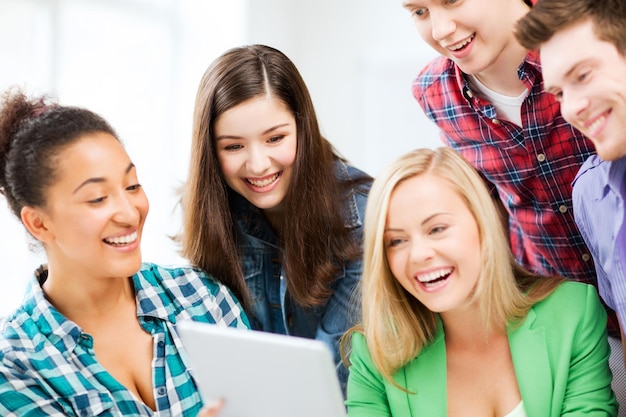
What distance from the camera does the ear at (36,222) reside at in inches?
67.2

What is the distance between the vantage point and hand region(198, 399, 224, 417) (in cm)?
148

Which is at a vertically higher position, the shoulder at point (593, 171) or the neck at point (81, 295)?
the shoulder at point (593, 171)

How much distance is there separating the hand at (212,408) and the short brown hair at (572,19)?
0.92m

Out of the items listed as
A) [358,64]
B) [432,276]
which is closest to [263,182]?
[432,276]

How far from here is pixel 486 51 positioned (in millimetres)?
1986

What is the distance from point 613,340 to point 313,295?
0.78 metres

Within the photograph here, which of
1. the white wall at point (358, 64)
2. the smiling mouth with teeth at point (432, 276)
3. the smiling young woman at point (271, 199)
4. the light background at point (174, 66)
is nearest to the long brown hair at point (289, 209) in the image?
the smiling young woman at point (271, 199)

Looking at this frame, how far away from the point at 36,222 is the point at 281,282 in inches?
28.7

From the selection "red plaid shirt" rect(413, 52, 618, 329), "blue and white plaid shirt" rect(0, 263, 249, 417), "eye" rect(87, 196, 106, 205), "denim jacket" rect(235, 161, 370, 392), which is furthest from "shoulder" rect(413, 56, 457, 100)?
"eye" rect(87, 196, 106, 205)

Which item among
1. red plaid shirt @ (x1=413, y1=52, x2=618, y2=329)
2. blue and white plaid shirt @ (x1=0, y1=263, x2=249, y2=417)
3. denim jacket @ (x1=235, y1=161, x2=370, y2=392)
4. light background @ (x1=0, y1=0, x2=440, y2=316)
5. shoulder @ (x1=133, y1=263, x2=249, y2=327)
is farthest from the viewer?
light background @ (x1=0, y1=0, x2=440, y2=316)

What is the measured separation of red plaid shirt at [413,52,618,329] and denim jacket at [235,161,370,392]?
0.32 meters

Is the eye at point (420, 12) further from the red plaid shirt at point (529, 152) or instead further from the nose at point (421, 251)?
the nose at point (421, 251)

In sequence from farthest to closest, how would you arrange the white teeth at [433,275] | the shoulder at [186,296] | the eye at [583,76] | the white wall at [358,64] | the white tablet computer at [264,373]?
the white wall at [358,64], the shoulder at [186,296], the white teeth at [433,275], the eye at [583,76], the white tablet computer at [264,373]

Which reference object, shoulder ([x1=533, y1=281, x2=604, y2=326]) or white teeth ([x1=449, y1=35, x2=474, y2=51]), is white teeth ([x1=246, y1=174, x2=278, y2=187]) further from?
shoulder ([x1=533, y1=281, x2=604, y2=326])
